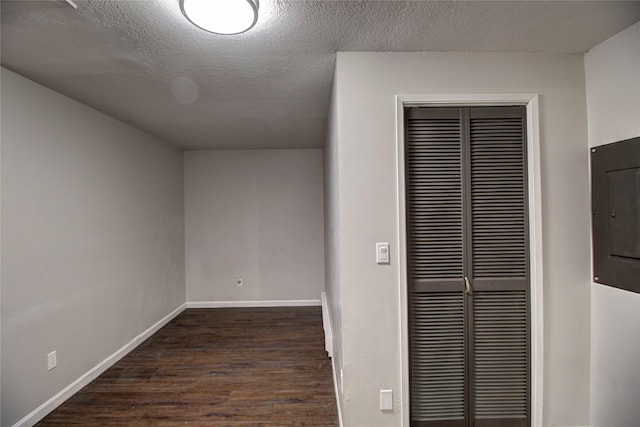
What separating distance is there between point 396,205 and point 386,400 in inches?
45.1

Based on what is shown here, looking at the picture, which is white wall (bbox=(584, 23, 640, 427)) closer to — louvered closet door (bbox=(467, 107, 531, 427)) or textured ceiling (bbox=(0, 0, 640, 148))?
textured ceiling (bbox=(0, 0, 640, 148))

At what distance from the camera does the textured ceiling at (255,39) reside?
1393mm

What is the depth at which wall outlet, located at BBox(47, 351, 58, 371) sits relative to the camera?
7.23 ft

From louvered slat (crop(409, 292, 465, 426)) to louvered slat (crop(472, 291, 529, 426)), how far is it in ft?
0.34

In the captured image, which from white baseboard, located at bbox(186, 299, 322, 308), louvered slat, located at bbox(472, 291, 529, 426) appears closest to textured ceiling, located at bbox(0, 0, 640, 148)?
louvered slat, located at bbox(472, 291, 529, 426)

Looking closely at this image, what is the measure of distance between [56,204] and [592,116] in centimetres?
376

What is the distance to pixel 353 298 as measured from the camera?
5.77 feet

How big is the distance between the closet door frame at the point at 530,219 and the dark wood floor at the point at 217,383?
93cm

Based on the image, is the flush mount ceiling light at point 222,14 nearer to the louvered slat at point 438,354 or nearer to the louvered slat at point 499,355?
the louvered slat at point 438,354

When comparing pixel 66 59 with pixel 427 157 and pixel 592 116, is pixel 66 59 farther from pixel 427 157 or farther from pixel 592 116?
pixel 592 116

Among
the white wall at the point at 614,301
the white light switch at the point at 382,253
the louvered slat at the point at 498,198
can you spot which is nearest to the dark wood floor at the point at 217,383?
the white light switch at the point at 382,253

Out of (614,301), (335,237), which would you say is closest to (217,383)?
(335,237)

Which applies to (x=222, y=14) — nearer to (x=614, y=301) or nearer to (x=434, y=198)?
(x=434, y=198)

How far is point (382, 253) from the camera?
69.0 inches
